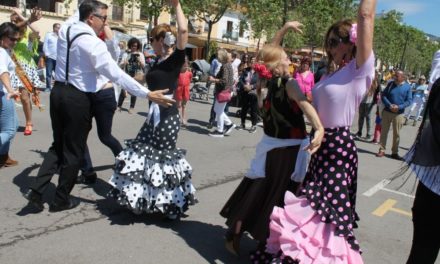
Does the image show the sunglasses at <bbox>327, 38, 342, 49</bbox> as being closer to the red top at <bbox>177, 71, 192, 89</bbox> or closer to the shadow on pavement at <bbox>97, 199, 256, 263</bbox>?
the shadow on pavement at <bbox>97, 199, 256, 263</bbox>

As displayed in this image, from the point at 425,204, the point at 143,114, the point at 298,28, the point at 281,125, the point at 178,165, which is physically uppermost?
the point at 298,28

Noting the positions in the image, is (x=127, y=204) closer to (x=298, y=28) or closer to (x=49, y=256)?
(x=49, y=256)

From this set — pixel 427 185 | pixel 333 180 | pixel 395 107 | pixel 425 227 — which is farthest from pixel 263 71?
pixel 395 107

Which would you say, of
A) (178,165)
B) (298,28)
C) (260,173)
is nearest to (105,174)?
(178,165)

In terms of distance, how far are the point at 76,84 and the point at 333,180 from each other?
8.38 feet

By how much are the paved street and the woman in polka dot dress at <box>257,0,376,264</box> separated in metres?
0.90

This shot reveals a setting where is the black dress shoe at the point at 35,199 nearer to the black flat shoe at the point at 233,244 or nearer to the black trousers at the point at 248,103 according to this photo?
the black flat shoe at the point at 233,244

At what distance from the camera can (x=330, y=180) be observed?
3006 mm

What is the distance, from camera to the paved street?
A: 144 inches

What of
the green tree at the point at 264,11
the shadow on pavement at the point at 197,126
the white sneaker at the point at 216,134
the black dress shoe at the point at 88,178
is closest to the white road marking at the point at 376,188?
the white sneaker at the point at 216,134

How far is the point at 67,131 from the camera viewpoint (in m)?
4.18

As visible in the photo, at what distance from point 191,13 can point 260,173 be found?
29401mm

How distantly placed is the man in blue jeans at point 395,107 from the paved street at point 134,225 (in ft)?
8.84

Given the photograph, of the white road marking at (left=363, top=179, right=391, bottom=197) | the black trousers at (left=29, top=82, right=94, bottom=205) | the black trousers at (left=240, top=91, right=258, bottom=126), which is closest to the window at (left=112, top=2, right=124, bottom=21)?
the black trousers at (left=240, top=91, right=258, bottom=126)
